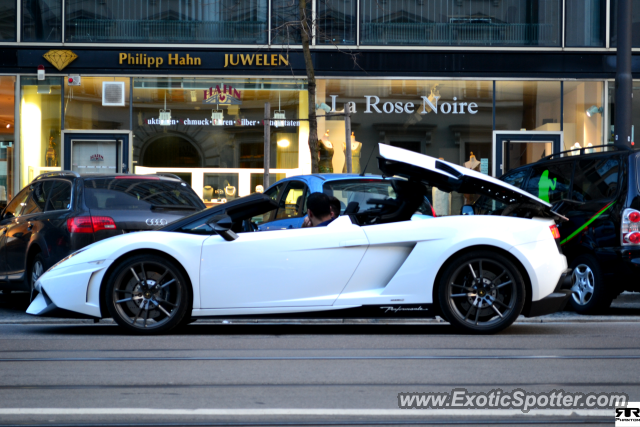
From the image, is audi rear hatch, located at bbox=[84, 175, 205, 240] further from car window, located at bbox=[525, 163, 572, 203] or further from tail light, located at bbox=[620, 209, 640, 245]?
tail light, located at bbox=[620, 209, 640, 245]

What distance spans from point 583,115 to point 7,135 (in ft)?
40.3

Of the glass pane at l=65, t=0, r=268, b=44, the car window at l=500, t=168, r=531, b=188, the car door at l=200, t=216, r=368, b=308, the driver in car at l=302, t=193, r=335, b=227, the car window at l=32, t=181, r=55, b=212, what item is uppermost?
the glass pane at l=65, t=0, r=268, b=44

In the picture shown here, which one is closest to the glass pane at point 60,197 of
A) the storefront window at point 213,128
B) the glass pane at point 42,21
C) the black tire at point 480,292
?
the black tire at point 480,292

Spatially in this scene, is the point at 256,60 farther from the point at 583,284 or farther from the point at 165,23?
the point at 583,284

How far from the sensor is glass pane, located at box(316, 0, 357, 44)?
682 inches

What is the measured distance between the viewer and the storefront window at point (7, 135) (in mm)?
17406

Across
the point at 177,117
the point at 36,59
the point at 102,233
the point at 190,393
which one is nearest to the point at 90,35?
the point at 36,59

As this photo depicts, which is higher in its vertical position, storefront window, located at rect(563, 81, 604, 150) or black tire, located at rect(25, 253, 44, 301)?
storefront window, located at rect(563, 81, 604, 150)

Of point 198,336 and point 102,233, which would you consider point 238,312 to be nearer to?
point 198,336

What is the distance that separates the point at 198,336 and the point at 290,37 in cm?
1130

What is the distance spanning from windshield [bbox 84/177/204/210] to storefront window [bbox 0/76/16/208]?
920cm

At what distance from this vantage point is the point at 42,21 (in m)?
17.3

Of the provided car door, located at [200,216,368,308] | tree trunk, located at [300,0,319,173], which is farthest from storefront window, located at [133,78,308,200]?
car door, located at [200,216,368,308]

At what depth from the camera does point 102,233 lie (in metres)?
8.48
